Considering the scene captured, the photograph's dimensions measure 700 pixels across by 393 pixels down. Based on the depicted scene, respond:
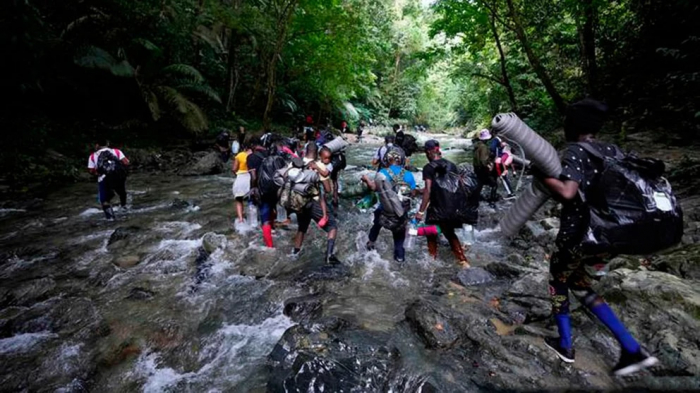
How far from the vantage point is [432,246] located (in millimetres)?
5816

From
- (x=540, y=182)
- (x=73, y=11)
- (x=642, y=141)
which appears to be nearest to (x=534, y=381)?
(x=540, y=182)

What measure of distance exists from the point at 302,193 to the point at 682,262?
4645 millimetres

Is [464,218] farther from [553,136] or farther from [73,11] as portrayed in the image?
[73,11]

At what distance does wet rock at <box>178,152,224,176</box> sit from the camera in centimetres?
1298

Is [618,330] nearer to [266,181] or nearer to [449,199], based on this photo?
[449,199]

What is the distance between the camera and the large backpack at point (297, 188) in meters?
5.21

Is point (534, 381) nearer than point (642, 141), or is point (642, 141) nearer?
point (534, 381)

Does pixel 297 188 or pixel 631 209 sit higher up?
pixel 631 209

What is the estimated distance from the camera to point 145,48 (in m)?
14.0

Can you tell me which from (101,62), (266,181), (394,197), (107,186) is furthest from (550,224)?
(101,62)

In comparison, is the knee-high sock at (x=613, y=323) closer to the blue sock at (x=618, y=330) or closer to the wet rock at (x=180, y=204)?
the blue sock at (x=618, y=330)

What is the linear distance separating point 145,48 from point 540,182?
16100 millimetres

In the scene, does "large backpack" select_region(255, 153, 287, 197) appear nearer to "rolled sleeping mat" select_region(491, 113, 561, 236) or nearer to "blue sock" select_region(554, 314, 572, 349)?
"rolled sleeping mat" select_region(491, 113, 561, 236)

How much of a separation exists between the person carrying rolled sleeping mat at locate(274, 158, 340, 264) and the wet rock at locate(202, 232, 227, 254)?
1690 millimetres
